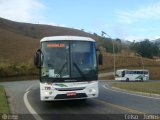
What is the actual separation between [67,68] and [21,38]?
117592mm

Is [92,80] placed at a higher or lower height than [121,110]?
higher

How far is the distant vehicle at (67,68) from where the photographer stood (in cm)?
1898

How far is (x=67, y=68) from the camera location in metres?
19.2

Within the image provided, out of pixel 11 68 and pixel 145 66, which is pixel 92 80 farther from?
pixel 145 66

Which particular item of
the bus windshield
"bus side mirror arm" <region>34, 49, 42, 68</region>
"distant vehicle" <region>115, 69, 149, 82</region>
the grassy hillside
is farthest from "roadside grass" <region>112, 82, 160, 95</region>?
the grassy hillside

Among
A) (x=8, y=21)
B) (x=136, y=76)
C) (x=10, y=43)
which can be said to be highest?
(x=8, y=21)

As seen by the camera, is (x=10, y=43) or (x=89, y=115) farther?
(x=10, y=43)

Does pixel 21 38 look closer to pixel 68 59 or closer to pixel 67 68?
pixel 68 59

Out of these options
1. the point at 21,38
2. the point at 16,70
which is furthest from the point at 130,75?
the point at 21,38

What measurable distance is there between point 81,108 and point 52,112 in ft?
5.33

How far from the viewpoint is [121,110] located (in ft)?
58.0

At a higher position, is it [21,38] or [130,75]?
[21,38]

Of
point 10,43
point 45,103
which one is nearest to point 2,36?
point 10,43

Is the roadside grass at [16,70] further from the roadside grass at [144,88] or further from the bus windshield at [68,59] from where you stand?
the bus windshield at [68,59]
